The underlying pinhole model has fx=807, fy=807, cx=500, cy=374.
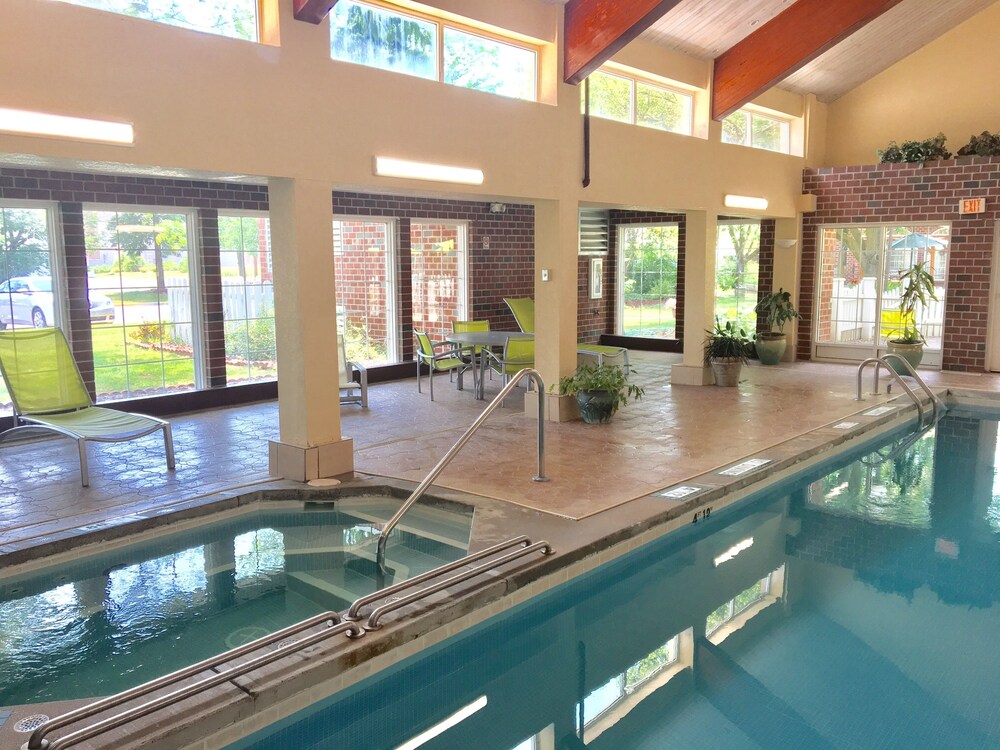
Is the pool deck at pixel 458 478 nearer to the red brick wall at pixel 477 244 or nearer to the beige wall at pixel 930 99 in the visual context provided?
the red brick wall at pixel 477 244

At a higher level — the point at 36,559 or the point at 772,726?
the point at 36,559

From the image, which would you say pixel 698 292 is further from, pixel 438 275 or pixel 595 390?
pixel 438 275

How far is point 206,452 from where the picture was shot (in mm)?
6707

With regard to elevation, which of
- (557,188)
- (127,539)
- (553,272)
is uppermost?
(557,188)

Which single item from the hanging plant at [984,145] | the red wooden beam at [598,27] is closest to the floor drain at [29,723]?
the red wooden beam at [598,27]

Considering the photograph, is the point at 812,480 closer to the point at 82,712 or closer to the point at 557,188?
the point at 557,188

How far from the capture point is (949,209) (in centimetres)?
1110

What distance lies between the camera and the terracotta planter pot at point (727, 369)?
998 centimetres

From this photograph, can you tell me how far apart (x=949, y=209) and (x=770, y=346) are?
9.83 feet

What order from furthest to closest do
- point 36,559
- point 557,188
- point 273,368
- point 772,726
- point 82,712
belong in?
point 273,368 < point 557,188 < point 36,559 < point 772,726 < point 82,712

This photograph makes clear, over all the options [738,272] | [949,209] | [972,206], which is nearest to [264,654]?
[972,206]

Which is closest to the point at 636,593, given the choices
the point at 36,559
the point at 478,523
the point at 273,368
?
the point at 478,523

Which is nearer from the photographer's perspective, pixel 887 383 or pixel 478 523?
pixel 478 523

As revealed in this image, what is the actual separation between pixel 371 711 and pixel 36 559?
2344mm
